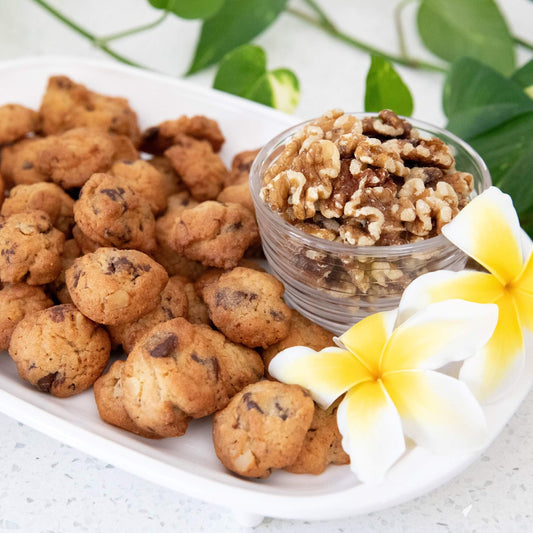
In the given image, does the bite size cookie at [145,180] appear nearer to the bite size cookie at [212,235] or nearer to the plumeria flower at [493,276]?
the bite size cookie at [212,235]

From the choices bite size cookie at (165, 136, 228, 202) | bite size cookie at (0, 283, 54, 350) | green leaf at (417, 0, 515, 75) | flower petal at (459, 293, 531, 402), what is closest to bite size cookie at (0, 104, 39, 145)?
bite size cookie at (165, 136, 228, 202)

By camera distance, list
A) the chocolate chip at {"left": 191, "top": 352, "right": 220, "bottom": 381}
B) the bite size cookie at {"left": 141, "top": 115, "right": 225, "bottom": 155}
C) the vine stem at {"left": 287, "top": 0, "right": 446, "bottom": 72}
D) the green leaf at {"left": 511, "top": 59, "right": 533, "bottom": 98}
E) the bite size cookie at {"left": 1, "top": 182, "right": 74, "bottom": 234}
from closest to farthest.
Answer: the chocolate chip at {"left": 191, "top": 352, "right": 220, "bottom": 381}
the bite size cookie at {"left": 1, "top": 182, "right": 74, "bottom": 234}
the bite size cookie at {"left": 141, "top": 115, "right": 225, "bottom": 155}
the green leaf at {"left": 511, "top": 59, "right": 533, "bottom": 98}
the vine stem at {"left": 287, "top": 0, "right": 446, "bottom": 72}

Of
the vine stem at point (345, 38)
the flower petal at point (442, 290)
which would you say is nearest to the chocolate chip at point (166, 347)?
the flower petal at point (442, 290)

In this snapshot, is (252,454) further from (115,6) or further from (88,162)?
(115,6)

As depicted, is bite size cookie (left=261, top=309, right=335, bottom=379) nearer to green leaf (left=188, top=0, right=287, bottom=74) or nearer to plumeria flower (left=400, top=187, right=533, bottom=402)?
plumeria flower (left=400, top=187, right=533, bottom=402)

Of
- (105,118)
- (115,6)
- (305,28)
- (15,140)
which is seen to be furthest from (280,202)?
(115,6)

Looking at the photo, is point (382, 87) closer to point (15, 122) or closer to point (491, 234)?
point (491, 234)
